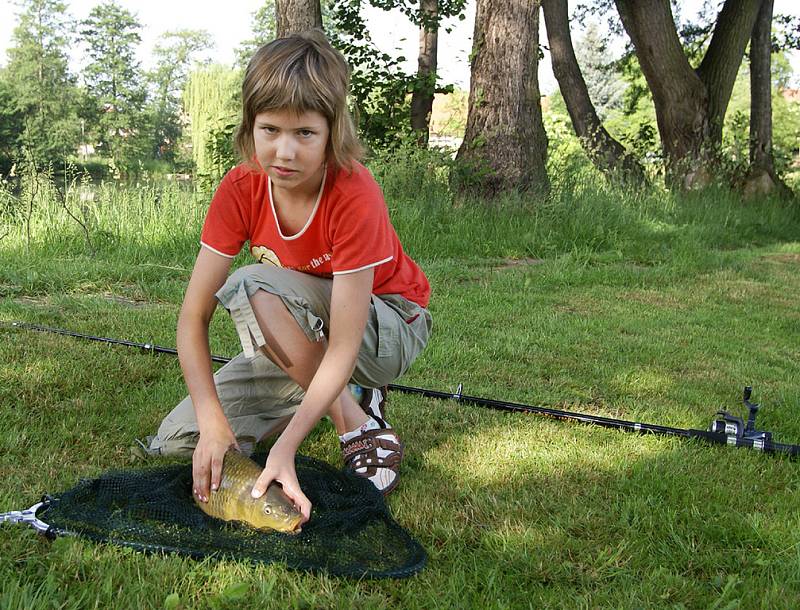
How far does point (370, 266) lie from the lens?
2.22 meters

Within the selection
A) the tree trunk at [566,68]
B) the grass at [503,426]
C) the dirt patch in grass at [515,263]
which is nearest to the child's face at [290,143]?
the grass at [503,426]

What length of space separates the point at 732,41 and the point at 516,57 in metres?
5.91

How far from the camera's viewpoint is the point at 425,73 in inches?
462

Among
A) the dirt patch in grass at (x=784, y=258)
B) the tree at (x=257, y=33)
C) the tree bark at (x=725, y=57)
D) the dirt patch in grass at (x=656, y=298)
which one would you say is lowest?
the dirt patch in grass at (x=656, y=298)

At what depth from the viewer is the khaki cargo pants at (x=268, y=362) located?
7.50ft

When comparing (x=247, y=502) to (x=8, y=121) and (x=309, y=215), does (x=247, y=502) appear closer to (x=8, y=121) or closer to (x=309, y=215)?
(x=309, y=215)

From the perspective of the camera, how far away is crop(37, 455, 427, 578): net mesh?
6.36 ft

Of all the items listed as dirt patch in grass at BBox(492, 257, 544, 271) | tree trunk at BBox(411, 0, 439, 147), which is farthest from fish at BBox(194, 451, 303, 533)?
tree trunk at BBox(411, 0, 439, 147)

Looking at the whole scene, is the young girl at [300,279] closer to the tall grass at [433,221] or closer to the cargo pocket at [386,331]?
the cargo pocket at [386,331]

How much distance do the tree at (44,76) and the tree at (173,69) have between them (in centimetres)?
727

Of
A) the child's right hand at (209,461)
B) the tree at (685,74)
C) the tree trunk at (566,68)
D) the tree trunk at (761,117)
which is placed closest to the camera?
the child's right hand at (209,461)

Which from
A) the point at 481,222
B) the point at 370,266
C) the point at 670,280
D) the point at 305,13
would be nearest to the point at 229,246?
the point at 370,266

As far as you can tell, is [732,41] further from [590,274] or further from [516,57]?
[590,274]

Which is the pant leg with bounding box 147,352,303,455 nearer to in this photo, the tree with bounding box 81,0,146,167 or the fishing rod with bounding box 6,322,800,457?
the fishing rod with bounding box 6,322,800,457
